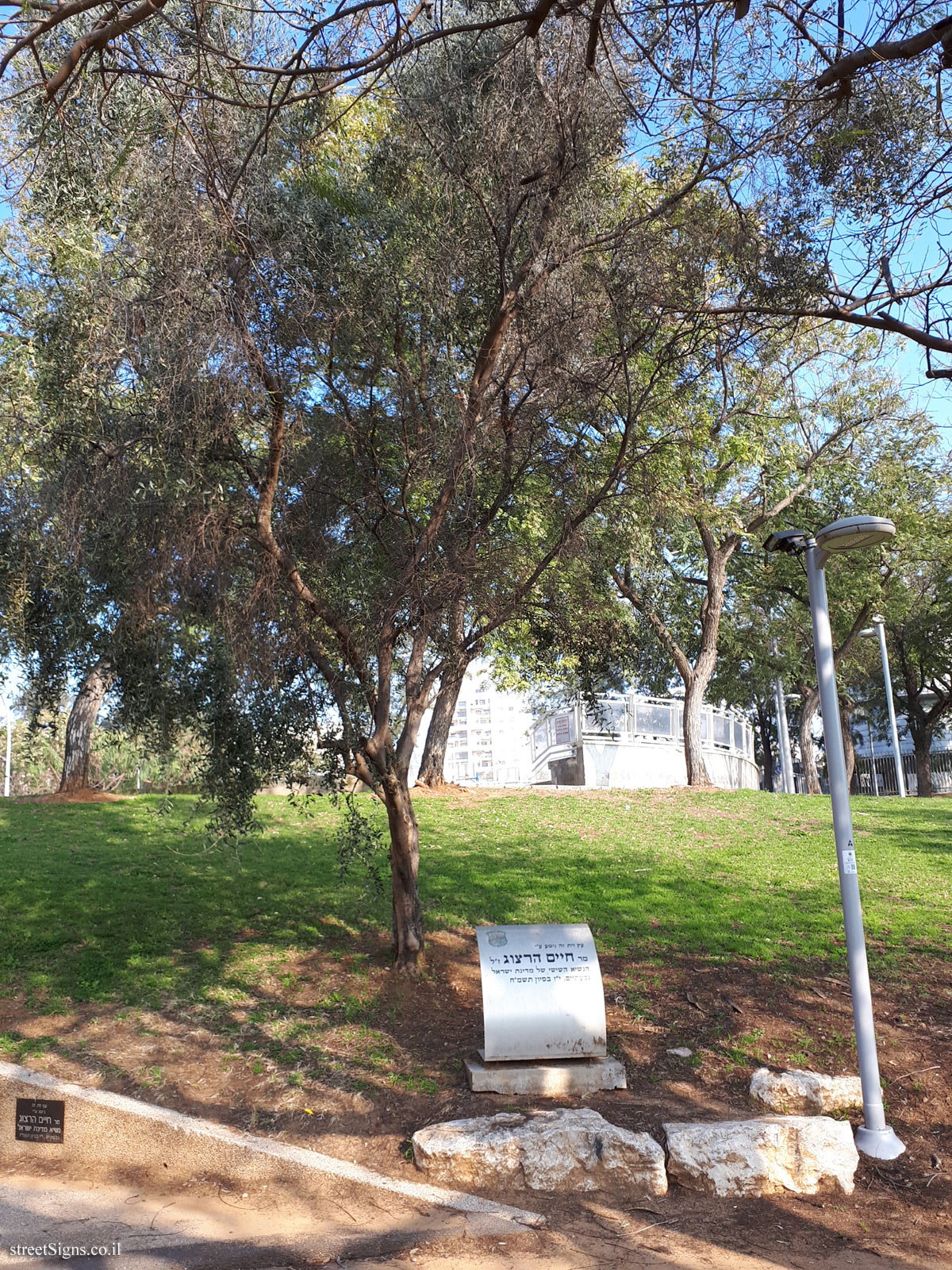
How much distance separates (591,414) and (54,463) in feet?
14.3

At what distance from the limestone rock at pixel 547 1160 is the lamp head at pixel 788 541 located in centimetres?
381

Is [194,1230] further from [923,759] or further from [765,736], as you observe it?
[765,736]

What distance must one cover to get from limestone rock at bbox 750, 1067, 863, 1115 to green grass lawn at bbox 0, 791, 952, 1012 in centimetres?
229

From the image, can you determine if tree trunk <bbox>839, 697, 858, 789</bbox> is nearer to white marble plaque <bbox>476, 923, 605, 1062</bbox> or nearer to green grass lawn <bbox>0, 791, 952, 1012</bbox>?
green grass lawn <bbox>0, 791, 952, 1012</bbox>

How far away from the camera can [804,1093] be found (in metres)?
6.41

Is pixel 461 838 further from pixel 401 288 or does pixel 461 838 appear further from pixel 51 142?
pixel 51 142

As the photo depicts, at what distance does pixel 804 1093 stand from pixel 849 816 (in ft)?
6.05

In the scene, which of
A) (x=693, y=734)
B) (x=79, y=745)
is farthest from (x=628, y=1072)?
(x=693, y=734)

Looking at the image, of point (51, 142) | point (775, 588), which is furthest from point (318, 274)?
point (775, 588)

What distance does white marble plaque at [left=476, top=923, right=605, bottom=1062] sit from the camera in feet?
21.6

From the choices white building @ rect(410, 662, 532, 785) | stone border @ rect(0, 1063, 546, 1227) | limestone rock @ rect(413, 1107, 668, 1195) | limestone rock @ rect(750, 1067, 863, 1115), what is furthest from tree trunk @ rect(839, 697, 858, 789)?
white building @ rect(410, 662, 532, 785)

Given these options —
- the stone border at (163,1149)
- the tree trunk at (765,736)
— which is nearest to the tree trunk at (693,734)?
the stone border at (163,1149)

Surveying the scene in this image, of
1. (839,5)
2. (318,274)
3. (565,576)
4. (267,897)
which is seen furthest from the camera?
(267,897)

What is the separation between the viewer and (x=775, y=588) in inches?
961
